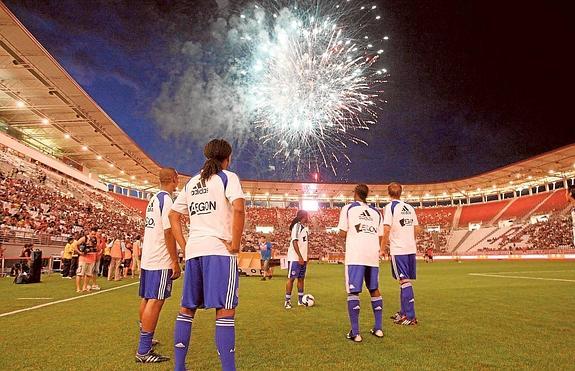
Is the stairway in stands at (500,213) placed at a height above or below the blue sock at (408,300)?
above

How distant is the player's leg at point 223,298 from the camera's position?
11.8 ft

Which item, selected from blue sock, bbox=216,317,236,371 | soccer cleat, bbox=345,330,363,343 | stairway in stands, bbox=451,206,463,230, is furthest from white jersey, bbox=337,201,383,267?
stairway in stands, bbox=451,206,463,230

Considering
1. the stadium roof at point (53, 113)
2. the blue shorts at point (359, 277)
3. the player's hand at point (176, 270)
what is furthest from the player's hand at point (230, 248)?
the stadium roof at point (53, 113)

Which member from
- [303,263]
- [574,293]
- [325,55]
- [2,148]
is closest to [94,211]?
[2,148]

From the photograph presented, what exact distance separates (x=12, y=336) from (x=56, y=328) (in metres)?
0.73

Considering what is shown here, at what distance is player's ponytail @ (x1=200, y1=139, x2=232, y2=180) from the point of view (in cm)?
397

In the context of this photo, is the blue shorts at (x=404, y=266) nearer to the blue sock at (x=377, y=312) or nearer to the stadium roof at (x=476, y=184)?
the blue sock at (x=377, y=312)

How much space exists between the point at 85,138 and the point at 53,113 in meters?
7.13

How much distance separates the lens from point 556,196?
5969 centimetres

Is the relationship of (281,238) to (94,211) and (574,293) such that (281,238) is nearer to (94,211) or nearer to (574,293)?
(94,211)

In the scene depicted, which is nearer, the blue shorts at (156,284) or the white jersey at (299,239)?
the blue shorts at (156,284)

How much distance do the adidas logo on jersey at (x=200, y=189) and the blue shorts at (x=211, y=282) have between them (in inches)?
24.2

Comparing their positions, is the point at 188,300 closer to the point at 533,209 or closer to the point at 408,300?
the point at 408,300

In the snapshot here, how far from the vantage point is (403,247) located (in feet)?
23.5
